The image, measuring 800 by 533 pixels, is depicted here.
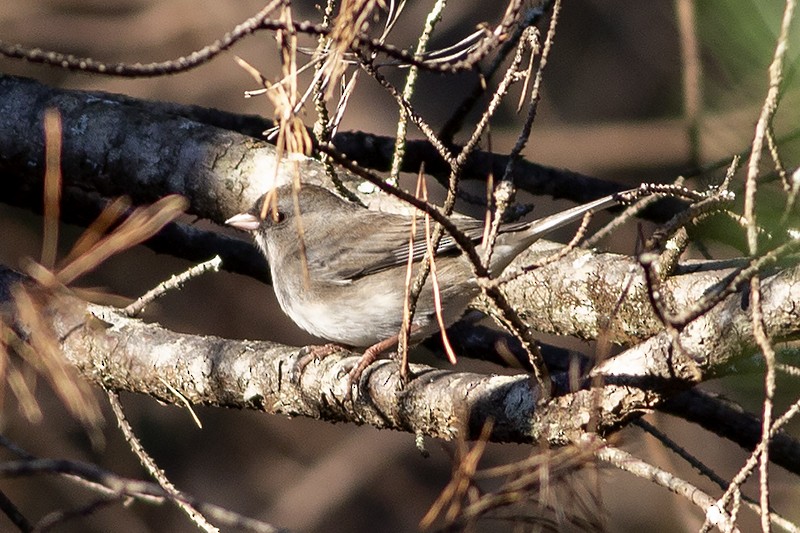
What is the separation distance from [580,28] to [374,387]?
5340 mm

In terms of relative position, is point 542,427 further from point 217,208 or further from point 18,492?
point 18,492

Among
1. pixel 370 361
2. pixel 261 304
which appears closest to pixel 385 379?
pixel 370 361

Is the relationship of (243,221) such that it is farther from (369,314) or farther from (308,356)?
(308,356)

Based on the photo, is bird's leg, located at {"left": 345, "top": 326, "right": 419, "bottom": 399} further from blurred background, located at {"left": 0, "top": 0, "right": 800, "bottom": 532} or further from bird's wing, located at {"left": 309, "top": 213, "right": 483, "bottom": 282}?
blurred background, located at {"left": 0, "top": 0, "right": 800, "bottom": 532}

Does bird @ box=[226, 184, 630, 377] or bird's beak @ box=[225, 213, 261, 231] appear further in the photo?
bird's beak @ box=[225, 213, 261, 231]

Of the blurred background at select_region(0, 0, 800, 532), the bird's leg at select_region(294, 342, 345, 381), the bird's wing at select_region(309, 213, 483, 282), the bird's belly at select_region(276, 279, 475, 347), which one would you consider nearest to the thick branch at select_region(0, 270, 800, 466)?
the bird's leg at select_region(294, 342, 345, 381)

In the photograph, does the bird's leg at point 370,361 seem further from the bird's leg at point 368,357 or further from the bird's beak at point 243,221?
the bird's beak at point 243,221

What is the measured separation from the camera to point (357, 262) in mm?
3170

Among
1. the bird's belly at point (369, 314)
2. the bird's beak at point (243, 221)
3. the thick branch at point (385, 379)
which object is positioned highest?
the bird's beak at point (243, 221)

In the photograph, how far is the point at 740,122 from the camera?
2.78 metres

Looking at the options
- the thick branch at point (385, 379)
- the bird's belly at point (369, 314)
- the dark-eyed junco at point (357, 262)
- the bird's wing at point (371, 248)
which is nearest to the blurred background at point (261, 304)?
the dark-eyed junco at point (357, 262)

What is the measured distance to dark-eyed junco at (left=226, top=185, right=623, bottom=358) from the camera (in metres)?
2.86

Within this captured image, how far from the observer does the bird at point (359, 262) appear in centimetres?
286

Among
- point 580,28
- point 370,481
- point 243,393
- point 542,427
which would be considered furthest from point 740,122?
point 580,28
